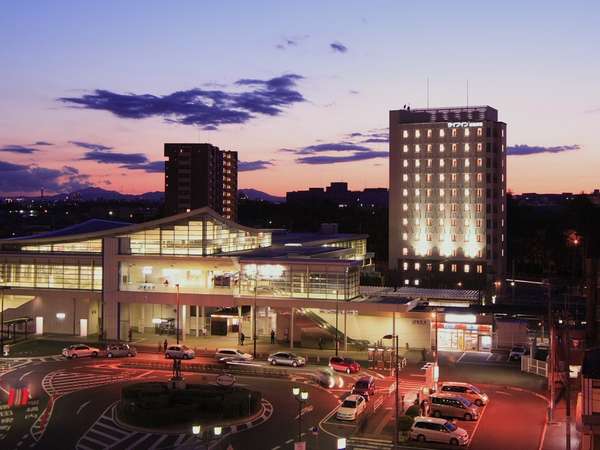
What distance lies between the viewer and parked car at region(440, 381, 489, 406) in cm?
3688

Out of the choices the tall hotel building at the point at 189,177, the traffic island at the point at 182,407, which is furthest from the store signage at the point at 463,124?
the tall hotel building at the point at 189,177

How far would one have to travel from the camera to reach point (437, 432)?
101ft

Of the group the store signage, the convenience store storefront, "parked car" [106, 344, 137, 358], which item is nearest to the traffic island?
"parked car" [106, 344, 137, 358]

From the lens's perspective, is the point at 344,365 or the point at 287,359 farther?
the point at 287,359

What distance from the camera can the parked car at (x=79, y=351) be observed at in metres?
49.9

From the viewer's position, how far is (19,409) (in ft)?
120

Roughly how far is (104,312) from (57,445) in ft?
93.8

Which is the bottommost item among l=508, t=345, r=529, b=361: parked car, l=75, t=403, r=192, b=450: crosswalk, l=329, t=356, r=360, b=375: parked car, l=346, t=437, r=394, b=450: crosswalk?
l=75, t=403, r=192, b=450: crosswalk

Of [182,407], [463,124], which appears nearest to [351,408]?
[182,407]

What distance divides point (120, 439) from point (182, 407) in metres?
3.87

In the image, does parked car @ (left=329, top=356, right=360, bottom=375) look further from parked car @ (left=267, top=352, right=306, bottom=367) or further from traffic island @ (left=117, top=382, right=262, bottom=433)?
traffic island @ (left=117, top=382, right=262, bottom=433)

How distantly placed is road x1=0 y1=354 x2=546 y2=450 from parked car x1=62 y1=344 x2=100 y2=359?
173 centimetres

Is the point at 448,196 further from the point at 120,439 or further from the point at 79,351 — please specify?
the point at 120,439

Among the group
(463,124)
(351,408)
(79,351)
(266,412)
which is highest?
(463,124)
